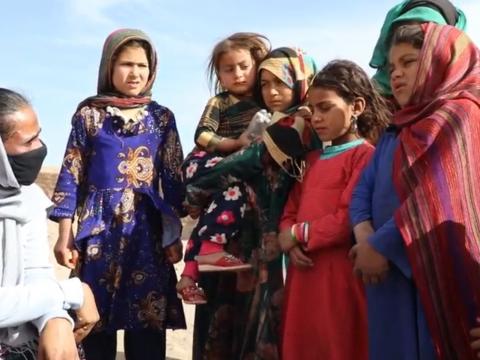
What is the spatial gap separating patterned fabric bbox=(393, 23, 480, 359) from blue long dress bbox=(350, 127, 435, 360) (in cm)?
7

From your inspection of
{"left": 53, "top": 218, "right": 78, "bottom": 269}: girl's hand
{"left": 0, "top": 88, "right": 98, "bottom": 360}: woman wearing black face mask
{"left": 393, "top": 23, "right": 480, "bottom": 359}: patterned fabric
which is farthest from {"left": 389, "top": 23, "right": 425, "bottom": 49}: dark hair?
{"left": 53, "top": 218, "right": 78, "bottom": 269}: girl's hand

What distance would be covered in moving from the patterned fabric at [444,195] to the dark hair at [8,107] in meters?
1.38

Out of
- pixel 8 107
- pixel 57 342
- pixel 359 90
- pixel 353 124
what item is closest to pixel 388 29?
pixel 359 90

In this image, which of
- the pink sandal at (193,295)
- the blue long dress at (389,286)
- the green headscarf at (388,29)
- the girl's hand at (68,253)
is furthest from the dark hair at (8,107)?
the green headscarf at (388,29)

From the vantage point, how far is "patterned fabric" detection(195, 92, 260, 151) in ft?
12.9

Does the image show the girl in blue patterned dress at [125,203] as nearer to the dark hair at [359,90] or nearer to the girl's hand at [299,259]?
the girl's hand at [299,259]

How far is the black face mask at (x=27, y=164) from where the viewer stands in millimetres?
2682

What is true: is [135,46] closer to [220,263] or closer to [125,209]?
[125,209]

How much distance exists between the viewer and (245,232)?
12.3 feet

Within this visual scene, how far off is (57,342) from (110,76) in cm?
207

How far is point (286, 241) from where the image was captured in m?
3.44

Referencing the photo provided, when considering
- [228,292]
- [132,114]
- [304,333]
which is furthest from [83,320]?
[132,114]

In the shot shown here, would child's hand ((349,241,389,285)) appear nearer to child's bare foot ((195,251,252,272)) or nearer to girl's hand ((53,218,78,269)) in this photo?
child's bare foot ((195,251,252,272))

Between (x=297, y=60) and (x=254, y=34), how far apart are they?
0.37 m
